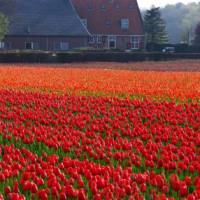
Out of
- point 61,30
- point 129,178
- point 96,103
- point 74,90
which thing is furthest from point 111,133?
point 61,30

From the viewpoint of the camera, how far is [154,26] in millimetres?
82562

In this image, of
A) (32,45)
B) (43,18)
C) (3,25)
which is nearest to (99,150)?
(3,25)

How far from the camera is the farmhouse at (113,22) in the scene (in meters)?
76.9

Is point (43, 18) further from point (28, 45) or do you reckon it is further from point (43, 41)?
point (28, 45)

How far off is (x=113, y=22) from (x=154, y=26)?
777 centimetres

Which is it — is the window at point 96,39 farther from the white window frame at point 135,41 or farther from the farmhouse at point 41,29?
the farmhouse at point 41,29

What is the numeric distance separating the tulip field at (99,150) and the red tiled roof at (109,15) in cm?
6374

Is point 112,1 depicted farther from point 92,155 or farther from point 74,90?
point 92,155

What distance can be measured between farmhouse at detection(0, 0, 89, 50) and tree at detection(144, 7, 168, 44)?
645 inches

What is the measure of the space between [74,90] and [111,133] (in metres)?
8.81

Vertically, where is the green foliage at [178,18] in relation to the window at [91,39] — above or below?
above

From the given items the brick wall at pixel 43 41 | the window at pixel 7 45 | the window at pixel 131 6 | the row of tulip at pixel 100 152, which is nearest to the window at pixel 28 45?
the brick wall at pixel 43 41

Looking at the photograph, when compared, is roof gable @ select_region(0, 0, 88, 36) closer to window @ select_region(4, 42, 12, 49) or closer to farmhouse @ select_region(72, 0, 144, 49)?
window @ select_region(4, 42, 12, 49)

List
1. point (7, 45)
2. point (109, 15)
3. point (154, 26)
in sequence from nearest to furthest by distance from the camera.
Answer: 1. point (7, 45)
2. point (109, 15)
3. point (154, 26)
